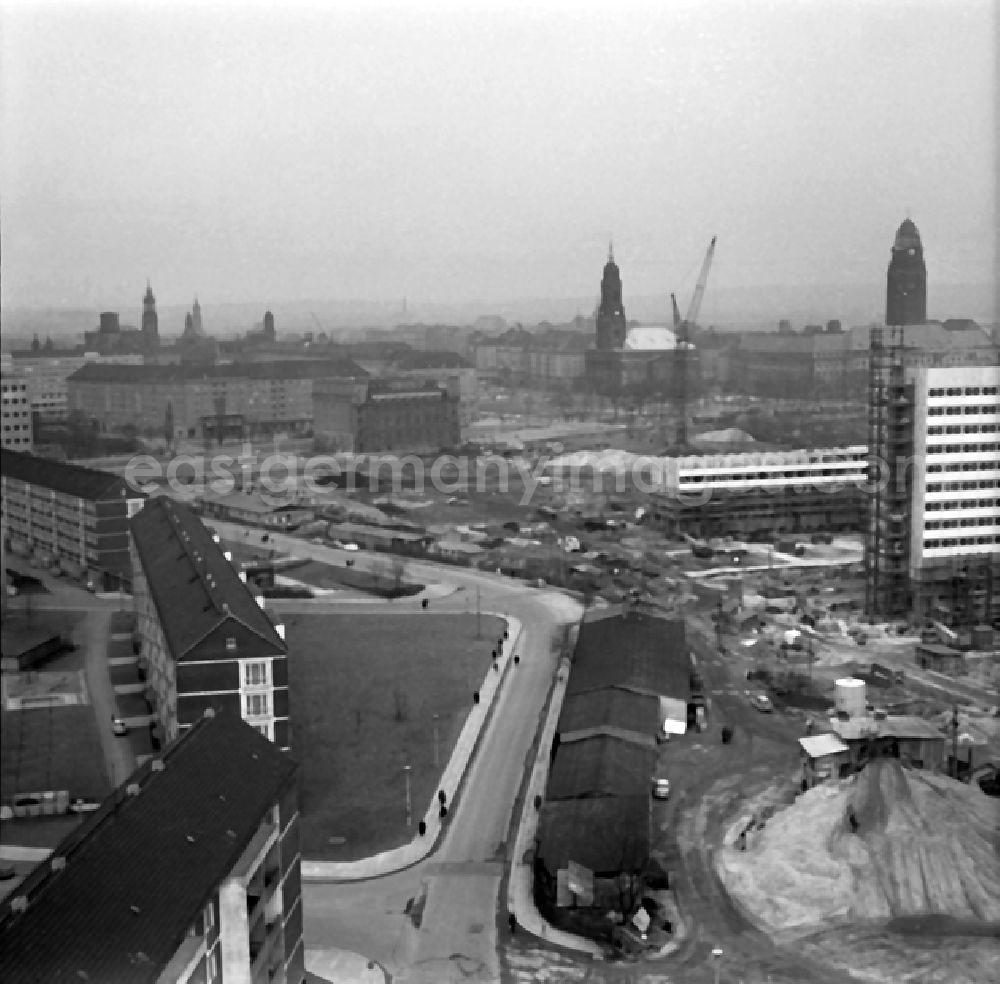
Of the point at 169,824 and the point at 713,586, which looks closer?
the point at 169,824

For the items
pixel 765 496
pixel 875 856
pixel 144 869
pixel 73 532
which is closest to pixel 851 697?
pixel 875 856

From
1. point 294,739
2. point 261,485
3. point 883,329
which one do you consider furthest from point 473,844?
point 261,485

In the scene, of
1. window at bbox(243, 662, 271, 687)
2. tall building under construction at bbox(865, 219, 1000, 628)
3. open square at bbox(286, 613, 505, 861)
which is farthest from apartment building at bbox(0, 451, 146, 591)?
tall building under construction at bbox(865, 219, 1000, 628)

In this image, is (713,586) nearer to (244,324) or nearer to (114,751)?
(114,751)

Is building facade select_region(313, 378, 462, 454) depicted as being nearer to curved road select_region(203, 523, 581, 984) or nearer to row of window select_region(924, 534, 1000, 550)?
row of window select_region(924, 534, 1000, 550)

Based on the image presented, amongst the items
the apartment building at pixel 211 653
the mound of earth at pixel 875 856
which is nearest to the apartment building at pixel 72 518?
the apartment building at pixel 211 653

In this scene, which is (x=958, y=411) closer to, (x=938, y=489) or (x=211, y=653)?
(x=938, y=489)
